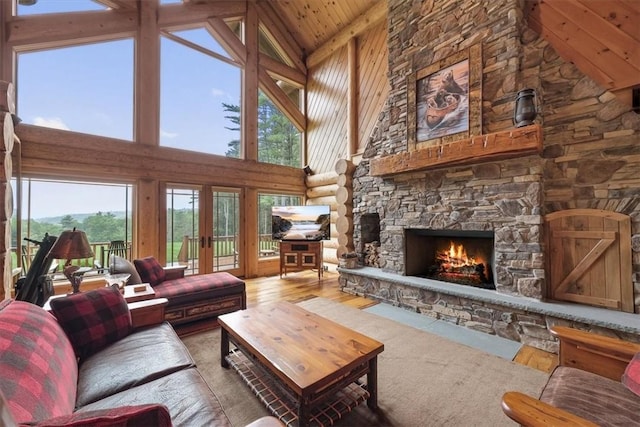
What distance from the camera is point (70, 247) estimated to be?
2.25 meters

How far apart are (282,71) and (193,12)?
2.17 m

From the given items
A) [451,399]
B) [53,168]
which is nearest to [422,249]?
[451,399]

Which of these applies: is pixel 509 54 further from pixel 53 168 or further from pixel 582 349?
pixel 53 168

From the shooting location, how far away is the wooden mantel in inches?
112

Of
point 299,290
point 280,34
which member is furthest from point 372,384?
point 280,34

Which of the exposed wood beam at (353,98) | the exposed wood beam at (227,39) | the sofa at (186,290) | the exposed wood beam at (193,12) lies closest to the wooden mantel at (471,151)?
the exposed wood beam at (353,98)

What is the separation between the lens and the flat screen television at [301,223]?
19.2 feet

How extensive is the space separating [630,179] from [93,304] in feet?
15.8

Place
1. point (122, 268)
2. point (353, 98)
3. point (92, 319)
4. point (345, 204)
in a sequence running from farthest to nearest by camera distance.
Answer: point (353, 98)
point (345, 204)
point (122, 268)
point (92, 319)

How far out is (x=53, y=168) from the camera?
394cm

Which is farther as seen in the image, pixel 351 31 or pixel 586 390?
pixel 351 31

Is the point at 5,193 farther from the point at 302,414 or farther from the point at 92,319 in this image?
the point at 302,414

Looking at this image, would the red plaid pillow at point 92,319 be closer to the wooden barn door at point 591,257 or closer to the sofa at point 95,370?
the sofa at point 95,370

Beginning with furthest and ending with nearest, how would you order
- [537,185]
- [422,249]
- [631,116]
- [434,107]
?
[422,249] → [434,107] → [537,185] → [631,116]
